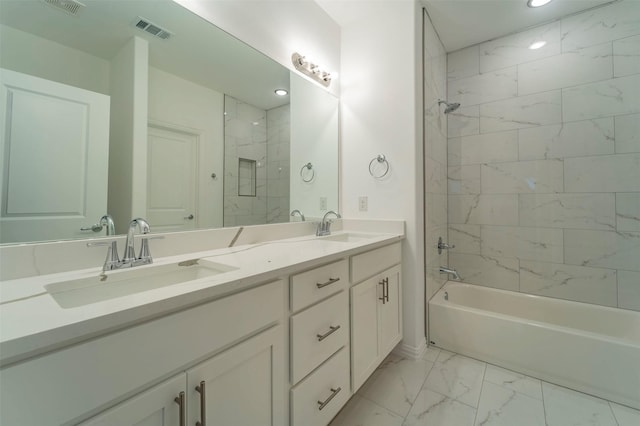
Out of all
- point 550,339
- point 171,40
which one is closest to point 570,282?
point 550,339

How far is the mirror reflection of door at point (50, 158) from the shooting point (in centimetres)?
78

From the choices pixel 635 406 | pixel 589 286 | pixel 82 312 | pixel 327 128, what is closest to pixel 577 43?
pixel 589 286

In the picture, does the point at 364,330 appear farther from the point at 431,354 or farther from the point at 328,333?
A: the point at 431,354

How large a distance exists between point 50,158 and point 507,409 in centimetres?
229

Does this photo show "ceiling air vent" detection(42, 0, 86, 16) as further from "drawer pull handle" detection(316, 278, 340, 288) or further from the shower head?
the shower head

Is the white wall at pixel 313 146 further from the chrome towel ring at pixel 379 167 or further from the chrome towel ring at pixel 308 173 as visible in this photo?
the chrome towel ring at pixel 379 167

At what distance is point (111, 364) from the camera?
50 cm

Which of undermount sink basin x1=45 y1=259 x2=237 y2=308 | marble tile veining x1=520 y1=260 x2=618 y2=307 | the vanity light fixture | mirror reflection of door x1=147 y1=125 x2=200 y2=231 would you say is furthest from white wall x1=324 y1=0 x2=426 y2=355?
undermount sink basin x1=45 y1=259 x2=237 y2=308

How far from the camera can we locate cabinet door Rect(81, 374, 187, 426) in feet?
1.65

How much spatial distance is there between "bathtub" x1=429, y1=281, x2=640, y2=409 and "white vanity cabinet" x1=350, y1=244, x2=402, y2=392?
1.58 feet

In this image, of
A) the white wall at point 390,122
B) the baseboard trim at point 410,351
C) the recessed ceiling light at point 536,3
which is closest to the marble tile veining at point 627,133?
the recessed ceiling light at point 536,3

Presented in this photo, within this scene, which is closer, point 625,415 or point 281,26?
point 625,415

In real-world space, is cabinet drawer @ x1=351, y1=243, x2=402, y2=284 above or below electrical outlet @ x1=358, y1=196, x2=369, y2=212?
below

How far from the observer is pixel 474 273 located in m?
2.40
